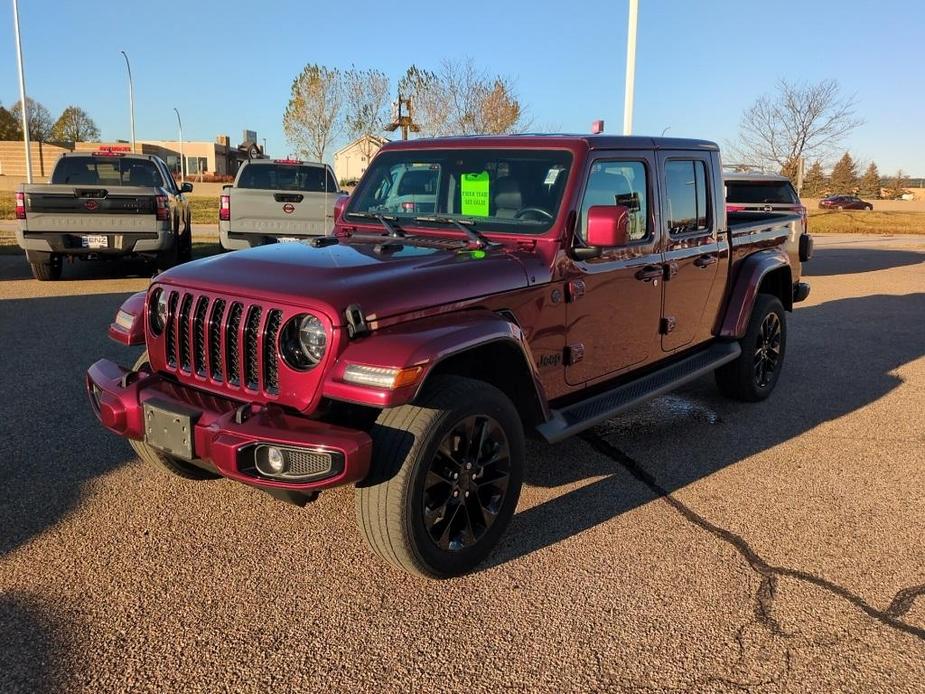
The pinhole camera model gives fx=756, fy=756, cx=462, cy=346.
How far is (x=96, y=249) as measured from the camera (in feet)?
33.2

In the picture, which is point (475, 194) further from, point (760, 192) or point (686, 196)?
point (760, 192)

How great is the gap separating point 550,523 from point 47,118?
99854mm

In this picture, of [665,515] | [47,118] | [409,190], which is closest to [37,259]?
[409,190]

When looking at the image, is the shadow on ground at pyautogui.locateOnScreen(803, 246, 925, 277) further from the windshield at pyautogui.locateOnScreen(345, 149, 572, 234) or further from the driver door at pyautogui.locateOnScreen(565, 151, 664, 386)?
the windshield at pyautogui.locateOnScreen(345, 149, 572, 234)

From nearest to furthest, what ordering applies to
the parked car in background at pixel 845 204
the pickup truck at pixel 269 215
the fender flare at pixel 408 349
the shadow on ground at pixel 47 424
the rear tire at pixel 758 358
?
the fender flare at pixel 408 349 → the shadow on ground at pixel 47 424 → the rear tire at pixel 758 358 → the pickup truck at pixel 269 215 → the parked car in background at pixel 845 204

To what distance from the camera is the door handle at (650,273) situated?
14.4 feet

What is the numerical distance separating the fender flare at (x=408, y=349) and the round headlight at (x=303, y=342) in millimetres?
140

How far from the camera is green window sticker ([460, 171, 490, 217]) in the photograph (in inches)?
165

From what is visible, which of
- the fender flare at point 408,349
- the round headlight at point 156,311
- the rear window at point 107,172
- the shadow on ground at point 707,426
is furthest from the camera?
the rear window at point 107,172

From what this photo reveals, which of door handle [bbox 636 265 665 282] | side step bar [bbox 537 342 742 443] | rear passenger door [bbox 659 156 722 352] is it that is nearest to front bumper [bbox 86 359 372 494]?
side step bar [bbox 537 342 742 443]

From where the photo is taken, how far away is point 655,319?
4.66 meters

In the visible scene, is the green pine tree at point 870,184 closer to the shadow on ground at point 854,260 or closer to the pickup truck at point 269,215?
the shadow on ground at point 854,260

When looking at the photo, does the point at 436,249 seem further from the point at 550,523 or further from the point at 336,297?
the point at 550,523

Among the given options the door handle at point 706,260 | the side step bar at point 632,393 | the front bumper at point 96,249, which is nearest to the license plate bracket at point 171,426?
the side step bar at point 632,393
